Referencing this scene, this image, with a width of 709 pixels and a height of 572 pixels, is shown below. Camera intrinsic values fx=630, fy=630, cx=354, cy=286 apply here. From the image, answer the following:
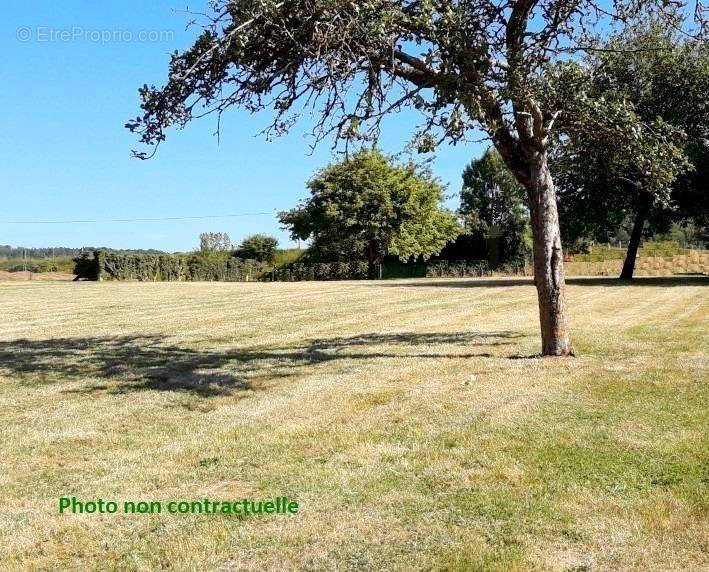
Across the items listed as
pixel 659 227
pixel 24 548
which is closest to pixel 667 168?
pixel 24 548

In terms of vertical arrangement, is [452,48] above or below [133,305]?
above

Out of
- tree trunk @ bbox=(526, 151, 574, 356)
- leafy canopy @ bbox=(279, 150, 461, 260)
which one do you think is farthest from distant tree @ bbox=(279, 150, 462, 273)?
tree trunk @ bbox=(526, 151, 574, 356)

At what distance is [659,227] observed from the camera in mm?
27547

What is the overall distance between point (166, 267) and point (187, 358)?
114 feet

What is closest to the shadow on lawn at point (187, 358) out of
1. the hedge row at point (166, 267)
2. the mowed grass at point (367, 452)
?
the mowed grass at point (367, 452)

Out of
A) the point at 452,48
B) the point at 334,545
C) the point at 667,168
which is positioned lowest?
A: the point at 334,545

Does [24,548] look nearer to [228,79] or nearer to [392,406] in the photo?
[392,406]

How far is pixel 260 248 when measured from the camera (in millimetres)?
51250

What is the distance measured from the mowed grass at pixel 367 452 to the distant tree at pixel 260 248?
134ft

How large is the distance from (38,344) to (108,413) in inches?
227

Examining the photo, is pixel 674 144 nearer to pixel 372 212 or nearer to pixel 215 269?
pixel 372 212

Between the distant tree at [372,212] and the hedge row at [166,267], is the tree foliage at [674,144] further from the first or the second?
the hedge row at [166,267]

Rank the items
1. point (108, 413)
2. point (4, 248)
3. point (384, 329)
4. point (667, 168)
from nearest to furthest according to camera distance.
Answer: point (108, 413) < point (667, 168) < point (384, 329) < point (4, 248)

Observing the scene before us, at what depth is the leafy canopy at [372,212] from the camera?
4369cm
